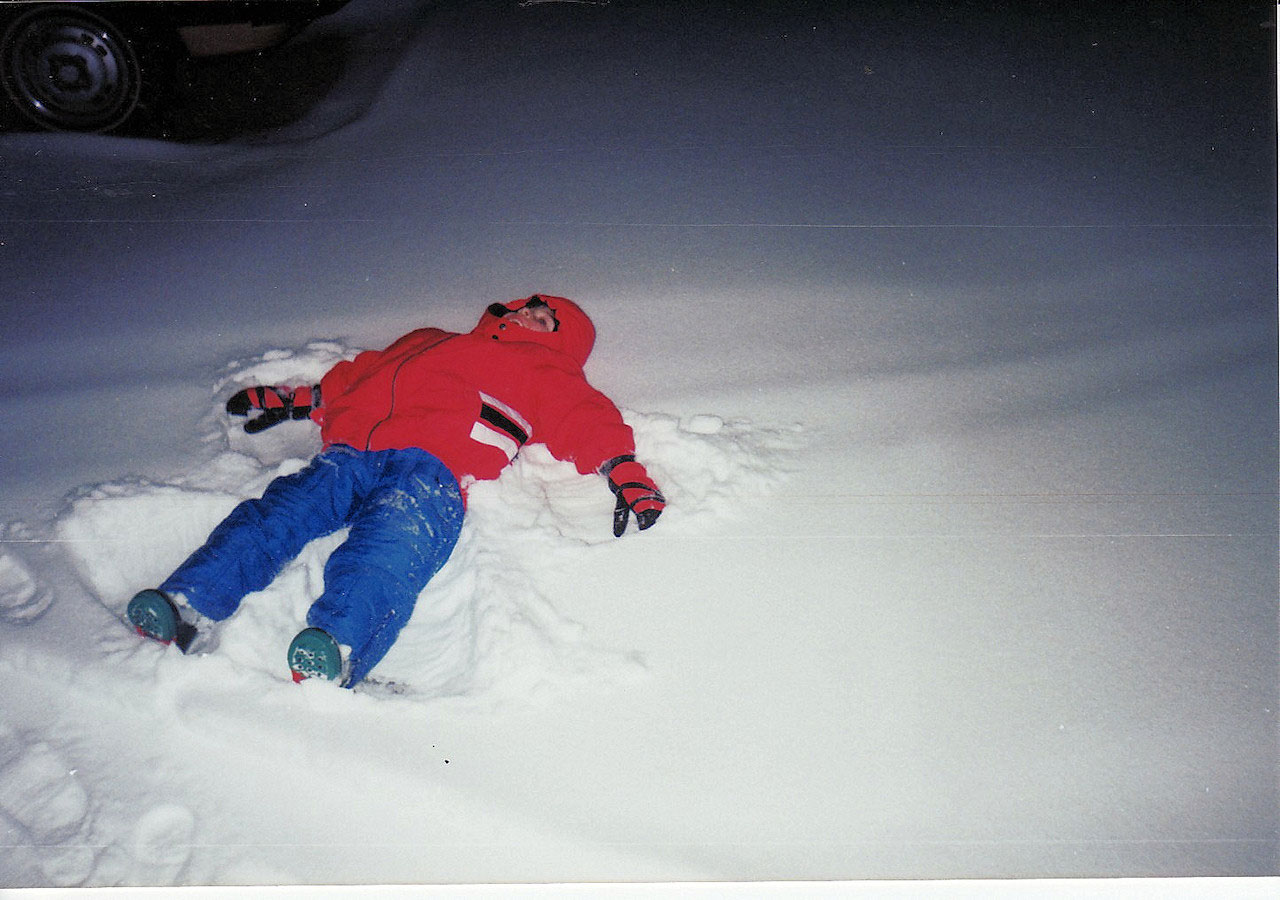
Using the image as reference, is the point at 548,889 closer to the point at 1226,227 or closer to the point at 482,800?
the point at 482,800

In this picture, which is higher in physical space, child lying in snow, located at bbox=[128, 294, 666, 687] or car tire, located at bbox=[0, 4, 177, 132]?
car tire, located at bbox=[0, 4, 177, 132]

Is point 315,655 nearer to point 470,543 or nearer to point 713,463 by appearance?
point 470,543

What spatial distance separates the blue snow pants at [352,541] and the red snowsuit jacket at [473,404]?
1.9 inches

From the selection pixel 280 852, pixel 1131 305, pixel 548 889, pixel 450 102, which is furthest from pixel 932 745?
pixel 450 102

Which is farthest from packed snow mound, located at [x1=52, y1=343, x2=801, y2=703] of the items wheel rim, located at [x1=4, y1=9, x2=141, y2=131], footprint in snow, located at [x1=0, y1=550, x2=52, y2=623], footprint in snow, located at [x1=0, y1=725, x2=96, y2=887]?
wheel rim, located at [x1=4, y1=9, x2=141, y2=131]

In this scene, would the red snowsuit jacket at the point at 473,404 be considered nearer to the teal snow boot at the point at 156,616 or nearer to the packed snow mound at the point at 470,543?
the packed snow mound at the point at 470,543

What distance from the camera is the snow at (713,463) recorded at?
35.7 inches

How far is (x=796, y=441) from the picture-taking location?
1.32 meters

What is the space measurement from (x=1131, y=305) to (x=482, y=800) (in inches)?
61.4

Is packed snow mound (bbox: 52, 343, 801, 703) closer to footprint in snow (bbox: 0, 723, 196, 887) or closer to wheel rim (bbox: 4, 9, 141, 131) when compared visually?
footprint in snow (bbox: 0, 723, 196, 887)

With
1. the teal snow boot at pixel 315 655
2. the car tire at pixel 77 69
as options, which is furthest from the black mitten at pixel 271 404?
the car tire at pixel 77 69

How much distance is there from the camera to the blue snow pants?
1000mm

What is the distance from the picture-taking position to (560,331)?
4.63ft

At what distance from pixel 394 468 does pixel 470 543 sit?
0.56 feet
